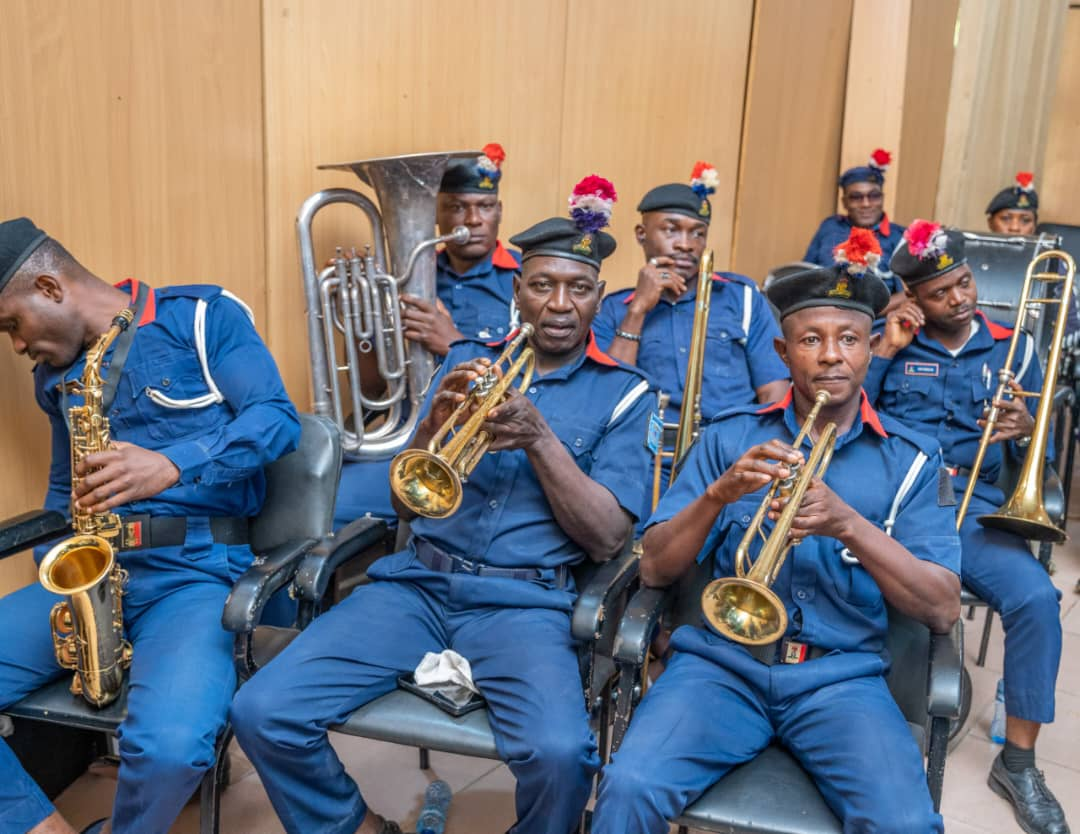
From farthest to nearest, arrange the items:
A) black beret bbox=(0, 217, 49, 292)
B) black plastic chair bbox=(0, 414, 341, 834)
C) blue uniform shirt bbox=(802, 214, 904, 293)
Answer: blue uniform shirt bbox=(802, 214, 904, 293) → black beret bbox=(0, 217, 49, 292) → black plastic chair bbox=(0, 414, 341, 834)

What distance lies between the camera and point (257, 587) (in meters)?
2.38

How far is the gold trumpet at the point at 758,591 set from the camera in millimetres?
2059

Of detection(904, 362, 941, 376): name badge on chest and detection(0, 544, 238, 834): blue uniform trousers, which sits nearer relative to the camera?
detection(0, 544, 238, 834): blue uniform trousers

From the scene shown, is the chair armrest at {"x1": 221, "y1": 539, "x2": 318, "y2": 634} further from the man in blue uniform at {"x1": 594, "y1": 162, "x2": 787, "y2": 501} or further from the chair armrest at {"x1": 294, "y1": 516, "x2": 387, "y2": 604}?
the man in blue uniform at {"x1": 594, "y1": 162, "x2": 787, "y2": 501}

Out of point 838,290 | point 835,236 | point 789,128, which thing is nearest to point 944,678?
point 838,290

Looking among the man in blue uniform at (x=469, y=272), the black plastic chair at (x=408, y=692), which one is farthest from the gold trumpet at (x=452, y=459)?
the man in blue uniform at (x=469, y=272)

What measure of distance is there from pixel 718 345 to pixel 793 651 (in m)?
1.78

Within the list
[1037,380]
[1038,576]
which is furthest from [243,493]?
[1037,380]

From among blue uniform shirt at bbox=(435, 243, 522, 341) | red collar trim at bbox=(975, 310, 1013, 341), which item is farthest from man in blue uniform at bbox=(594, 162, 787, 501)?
red collar trim at bbox=(975, 310, 1013, 341)

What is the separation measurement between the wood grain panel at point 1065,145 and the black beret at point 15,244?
8592mm

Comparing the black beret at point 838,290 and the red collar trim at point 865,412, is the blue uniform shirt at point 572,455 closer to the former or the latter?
the red collar trim at point 865,412

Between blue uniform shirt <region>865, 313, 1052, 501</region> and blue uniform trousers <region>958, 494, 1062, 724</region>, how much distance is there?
16.9 inches

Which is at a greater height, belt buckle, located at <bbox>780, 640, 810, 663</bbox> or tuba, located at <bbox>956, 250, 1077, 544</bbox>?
tuba, located at <bbox>956, 250, 1077, 544</bbox>

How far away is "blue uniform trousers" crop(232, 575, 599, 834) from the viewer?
220cm
